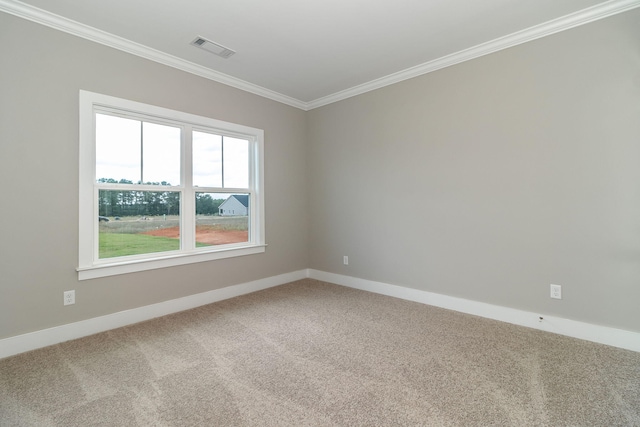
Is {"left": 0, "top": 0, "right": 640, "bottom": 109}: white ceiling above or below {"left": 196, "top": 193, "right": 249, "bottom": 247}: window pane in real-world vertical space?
above

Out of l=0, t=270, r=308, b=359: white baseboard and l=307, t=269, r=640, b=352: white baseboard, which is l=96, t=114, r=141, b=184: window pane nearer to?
l=0, t=270, r=308, b=359: white baseboard

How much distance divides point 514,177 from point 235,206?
3.22 m

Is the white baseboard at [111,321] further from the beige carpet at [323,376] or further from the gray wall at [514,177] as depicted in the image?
the gray wall at [514,177]

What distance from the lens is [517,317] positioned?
279 cm

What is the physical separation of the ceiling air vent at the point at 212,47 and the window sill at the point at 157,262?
85.2 inches

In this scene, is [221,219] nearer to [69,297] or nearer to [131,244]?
[131,244]

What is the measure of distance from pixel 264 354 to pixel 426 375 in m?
1.19

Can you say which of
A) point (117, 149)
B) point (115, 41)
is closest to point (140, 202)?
point (117, 149)

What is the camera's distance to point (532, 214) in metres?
2.72

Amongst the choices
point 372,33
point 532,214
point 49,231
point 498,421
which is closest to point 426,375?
point 498,421

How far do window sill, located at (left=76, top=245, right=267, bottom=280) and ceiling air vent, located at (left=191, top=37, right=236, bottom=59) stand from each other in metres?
2.16

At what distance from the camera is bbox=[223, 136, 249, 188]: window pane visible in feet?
12.4

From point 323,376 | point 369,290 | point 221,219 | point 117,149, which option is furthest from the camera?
point 369,290

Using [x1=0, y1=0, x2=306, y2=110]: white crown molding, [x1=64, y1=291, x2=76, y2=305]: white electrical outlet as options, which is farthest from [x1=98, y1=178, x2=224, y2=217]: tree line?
[x1=0, y1=0, x2=306, y2=110]: white crown molding
